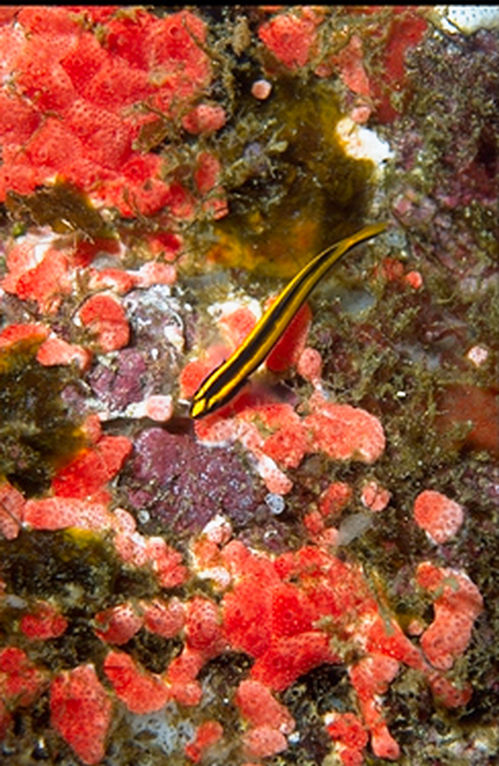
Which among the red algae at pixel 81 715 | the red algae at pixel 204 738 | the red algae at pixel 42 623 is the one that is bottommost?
the red algae at pixel 204 738

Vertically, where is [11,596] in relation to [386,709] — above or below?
above

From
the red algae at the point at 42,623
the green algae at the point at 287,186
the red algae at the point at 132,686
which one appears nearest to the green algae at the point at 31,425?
the red algae at the point at 42,623

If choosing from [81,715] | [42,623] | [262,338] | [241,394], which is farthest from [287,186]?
[81,715]

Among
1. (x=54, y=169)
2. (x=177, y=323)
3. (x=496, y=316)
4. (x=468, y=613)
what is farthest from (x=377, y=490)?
(x=54, y=169)

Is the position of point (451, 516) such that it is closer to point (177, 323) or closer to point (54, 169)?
point (177, 323)

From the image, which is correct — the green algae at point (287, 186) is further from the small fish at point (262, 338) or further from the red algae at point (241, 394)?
the small fish at point (262, 338)

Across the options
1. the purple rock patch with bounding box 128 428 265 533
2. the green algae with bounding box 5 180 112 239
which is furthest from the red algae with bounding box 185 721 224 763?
A: the green algae with bounding box 5 180 112 239

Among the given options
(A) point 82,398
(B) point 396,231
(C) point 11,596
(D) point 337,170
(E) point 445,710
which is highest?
(D) point 337,170
